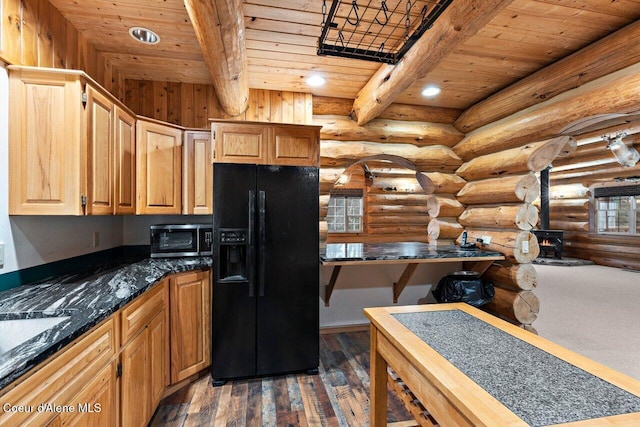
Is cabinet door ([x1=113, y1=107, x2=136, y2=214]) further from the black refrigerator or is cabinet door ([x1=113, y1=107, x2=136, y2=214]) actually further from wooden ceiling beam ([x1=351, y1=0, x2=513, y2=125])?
wooden ceiling beam ([x1=351, y1=0, x2=513, y2=125])

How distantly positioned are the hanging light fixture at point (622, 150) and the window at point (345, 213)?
5.05 m

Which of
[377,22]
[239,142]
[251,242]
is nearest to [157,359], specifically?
[251,242]

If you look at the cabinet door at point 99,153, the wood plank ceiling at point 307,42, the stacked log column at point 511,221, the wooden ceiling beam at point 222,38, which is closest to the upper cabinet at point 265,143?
the wooden ceiling beam at point 222,38

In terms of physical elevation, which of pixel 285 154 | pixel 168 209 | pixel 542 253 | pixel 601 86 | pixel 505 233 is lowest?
pixel 542 253

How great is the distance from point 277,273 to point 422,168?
7.41 ft

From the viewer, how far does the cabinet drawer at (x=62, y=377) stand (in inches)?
34.1

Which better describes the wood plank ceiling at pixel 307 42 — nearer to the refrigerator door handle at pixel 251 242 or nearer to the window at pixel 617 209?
the refrigerator door handle at pixel 251 242

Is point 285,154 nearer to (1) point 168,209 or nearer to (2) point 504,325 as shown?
(1) point 168,209

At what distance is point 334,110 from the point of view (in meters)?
3.28

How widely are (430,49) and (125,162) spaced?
241 centimetres

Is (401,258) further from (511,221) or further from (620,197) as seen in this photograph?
(620,197)

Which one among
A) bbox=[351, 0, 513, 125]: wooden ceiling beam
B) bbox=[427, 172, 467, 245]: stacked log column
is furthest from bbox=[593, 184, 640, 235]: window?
bbox=[351, 0, 513, 125]: wooden ceiling beam

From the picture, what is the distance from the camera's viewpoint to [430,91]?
3115 mm

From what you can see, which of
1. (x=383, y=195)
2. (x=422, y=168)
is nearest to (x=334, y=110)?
(x=422, y=168)
